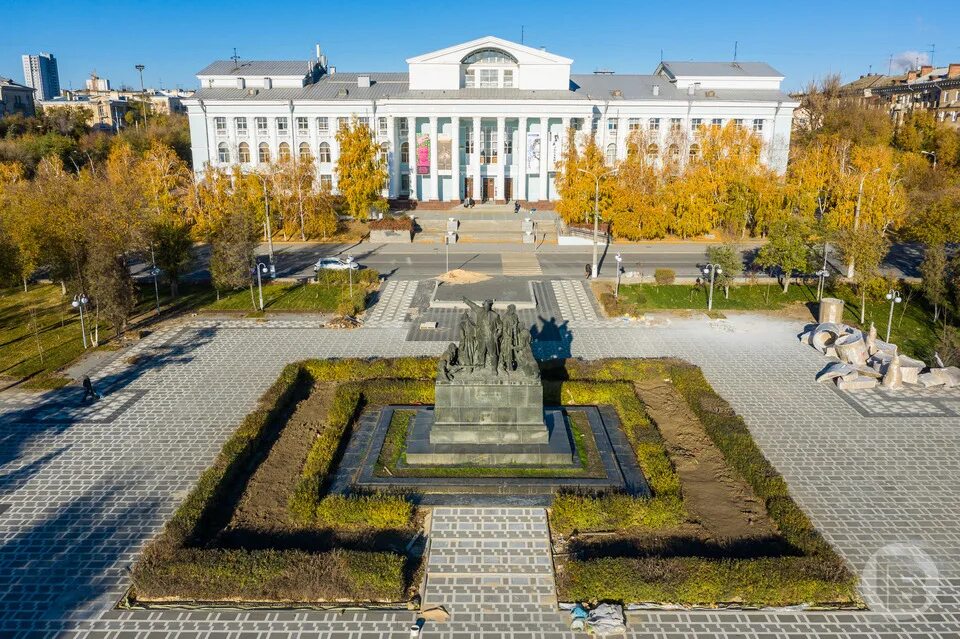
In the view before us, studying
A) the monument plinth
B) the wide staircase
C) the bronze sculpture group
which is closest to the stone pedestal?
the monument plinth

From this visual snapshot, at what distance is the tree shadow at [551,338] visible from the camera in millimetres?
29656

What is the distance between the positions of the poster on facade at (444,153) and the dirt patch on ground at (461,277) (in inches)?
887

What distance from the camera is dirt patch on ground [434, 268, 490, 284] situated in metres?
40.9

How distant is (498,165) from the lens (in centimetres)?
6391

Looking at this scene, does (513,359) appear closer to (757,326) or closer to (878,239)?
(757,326)

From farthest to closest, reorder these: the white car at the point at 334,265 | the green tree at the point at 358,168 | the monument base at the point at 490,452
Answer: the green tree at the point at 358,168, the white car at the point at 334,265, the monument base at the point at 490,452

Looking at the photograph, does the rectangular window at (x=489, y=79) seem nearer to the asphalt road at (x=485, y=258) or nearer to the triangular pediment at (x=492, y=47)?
the triangular pediment at (x=492, y=47)

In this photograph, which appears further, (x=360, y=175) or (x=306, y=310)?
(x=360, y=175)

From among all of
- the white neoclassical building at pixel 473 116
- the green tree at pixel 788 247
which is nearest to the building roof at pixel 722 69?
the white neoclassical building at pixel 473 116

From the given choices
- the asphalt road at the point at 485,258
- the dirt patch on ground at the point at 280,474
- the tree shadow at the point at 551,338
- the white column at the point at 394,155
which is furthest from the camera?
the white column at the point at 394,155

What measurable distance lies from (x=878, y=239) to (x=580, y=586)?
2965 cm

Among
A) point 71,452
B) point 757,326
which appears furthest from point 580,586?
point 757,326

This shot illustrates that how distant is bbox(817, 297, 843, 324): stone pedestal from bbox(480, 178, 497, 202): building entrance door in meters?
37.9

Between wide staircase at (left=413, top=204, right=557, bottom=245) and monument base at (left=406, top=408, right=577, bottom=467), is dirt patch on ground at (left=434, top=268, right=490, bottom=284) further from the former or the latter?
monument base at (left=406, top=408, right=577, bottom=467)
